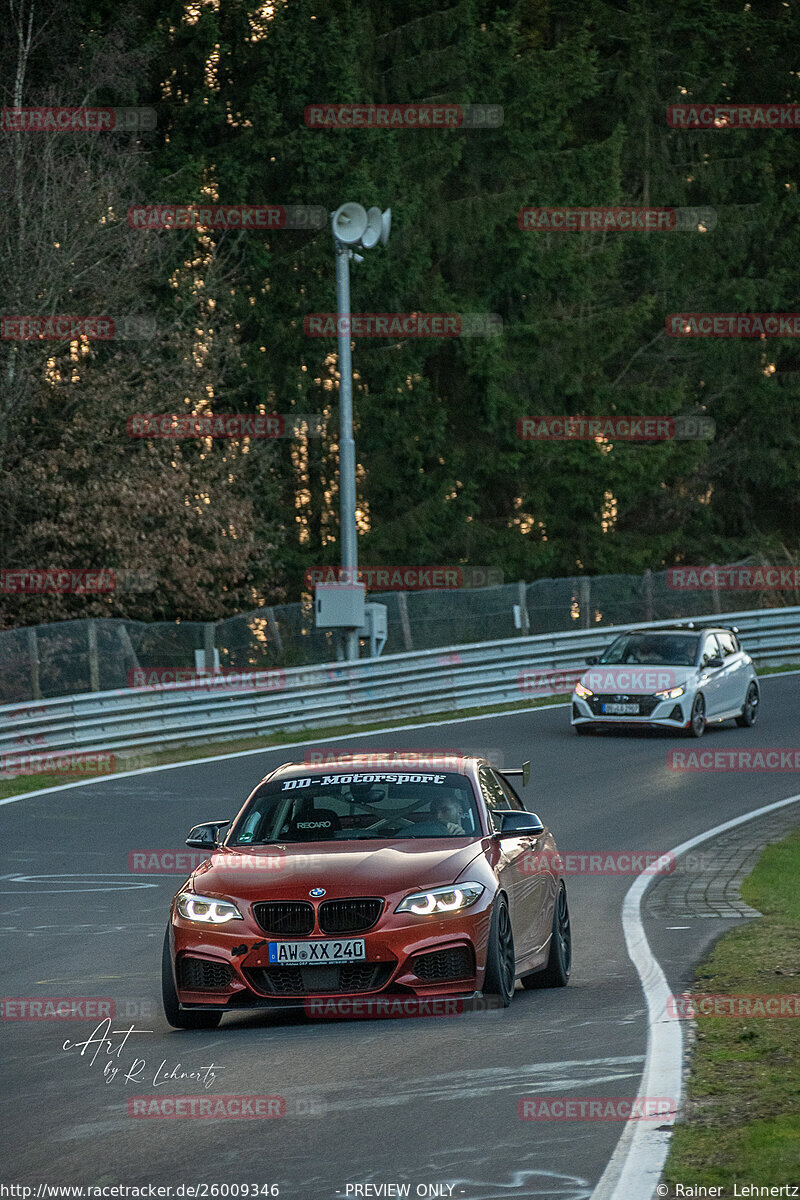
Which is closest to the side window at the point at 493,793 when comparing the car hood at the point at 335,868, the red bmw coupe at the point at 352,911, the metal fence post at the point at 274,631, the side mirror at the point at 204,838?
the red bmw coupe at the point at 352,911

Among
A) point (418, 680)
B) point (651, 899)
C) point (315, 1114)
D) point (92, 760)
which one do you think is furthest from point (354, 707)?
point (315, 1114)

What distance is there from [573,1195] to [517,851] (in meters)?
4.57

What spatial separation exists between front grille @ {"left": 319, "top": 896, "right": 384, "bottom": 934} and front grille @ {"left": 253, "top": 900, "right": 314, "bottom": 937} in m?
0.07

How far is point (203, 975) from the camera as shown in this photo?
9.31 meters

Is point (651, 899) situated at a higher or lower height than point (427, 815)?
lower

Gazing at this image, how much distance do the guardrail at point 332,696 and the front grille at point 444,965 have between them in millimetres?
14946

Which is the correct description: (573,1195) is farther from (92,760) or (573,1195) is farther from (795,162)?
(795,162)

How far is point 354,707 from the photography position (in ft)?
92.8
